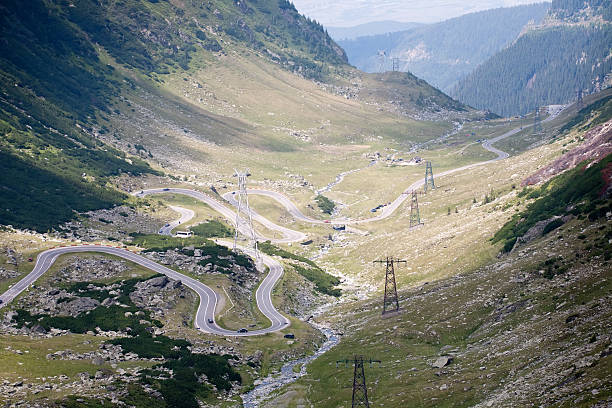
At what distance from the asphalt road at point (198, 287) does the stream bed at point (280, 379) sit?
12.6 meters

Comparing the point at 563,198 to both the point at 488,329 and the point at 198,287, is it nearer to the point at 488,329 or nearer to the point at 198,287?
the point at 488,329

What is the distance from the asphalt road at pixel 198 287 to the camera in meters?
124

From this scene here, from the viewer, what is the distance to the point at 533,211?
5458 inches

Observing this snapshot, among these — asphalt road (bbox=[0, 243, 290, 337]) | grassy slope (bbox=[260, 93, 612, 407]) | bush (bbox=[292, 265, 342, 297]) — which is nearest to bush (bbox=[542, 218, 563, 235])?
grassy slope (bbox=[260, 93, 612, 407])

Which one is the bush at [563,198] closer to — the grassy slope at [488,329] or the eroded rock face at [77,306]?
the grassy slope at [488,329]

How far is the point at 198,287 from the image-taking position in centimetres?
14038

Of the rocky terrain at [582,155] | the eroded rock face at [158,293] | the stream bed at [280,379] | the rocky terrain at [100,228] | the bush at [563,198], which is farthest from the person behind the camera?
the rocky terrain at [100,228]

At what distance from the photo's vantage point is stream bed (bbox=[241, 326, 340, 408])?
316 ft

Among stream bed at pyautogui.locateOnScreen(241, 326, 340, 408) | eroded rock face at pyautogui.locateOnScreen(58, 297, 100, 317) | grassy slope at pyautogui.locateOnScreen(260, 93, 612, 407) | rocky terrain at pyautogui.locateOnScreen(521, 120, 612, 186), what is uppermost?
rocky terrain at pyautogui.locateOnScreen(521, 120, 612, 186)

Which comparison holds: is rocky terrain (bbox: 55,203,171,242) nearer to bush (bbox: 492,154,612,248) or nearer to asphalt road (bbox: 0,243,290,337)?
asphalt road (bbox: 0,243,290,337)

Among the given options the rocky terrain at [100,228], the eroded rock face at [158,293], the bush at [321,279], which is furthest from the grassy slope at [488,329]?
the rocky terrain at [100,228]

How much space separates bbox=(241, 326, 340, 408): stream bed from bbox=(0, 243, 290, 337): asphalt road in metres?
12.6

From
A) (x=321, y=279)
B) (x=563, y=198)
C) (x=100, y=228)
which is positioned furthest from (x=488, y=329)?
(x=100, y=228)

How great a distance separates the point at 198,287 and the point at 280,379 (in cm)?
4171
